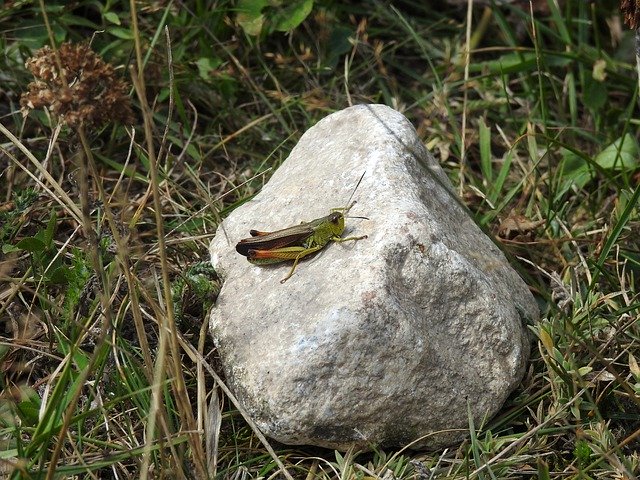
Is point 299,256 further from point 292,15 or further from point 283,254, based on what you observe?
point 292,15

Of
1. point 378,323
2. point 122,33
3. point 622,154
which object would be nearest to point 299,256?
point 378,323

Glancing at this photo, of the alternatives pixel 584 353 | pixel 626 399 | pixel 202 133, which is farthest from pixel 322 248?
pixel 202 133

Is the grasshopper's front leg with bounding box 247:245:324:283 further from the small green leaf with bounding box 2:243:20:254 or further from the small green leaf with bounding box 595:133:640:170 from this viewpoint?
the small green leaf with bounding box 595:133:640:170

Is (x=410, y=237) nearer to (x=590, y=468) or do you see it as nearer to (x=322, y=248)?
(x=322, y=248)

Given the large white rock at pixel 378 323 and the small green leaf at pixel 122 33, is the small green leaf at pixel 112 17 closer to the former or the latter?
the small green leaf at pixel 122 33

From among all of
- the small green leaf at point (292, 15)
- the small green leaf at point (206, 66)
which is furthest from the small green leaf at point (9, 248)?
the small green leaf at point (292, 15)

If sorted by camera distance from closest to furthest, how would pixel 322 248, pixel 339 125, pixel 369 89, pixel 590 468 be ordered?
pixel 590 468 → pixel 322 248 → pixel 339 125 → pixel 369 89

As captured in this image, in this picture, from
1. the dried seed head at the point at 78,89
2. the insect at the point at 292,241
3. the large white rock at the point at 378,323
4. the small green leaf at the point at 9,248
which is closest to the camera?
the dried seed head at the point at 78,89
